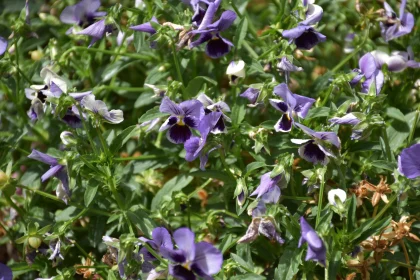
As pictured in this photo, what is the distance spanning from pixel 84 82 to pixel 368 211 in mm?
1088

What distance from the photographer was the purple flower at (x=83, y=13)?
2.30m

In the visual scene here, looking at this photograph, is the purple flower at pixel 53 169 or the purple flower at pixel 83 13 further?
the purple flower at pixel 83 13

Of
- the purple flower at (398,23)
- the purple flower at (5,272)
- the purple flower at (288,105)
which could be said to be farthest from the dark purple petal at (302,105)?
the purple flower at (5,272)

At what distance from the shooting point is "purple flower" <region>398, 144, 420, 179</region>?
1751 millimetres

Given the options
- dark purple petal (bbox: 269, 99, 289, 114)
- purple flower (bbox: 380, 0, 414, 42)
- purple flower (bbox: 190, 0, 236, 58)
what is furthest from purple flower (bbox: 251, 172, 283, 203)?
purple flower (bbox: 380, 0, 414, 42)

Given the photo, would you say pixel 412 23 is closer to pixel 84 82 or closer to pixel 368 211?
pixel 368 211

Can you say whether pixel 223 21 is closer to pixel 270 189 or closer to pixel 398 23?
pixel 270 189

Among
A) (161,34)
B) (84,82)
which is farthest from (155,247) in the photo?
(84,82)

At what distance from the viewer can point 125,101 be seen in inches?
107

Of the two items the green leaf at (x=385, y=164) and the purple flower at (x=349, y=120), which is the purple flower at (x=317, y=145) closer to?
the purple flower at (x=349, y=120)

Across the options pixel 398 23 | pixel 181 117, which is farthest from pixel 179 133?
pixel 398 23

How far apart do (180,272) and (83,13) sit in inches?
40.2

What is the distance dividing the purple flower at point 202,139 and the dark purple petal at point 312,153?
0.74 ft

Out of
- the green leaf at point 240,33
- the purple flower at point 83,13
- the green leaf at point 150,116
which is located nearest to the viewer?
the green leaf at point 150,116
